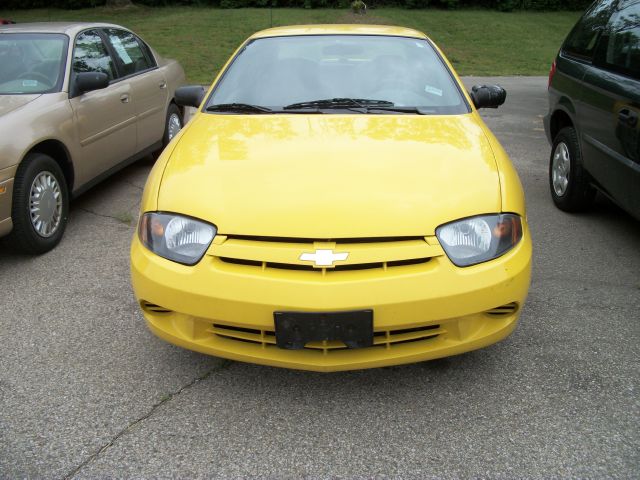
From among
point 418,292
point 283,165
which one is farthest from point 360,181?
point 418,292

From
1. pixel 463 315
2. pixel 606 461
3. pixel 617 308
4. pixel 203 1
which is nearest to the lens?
pixel 606 461

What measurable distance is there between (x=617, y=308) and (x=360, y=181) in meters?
1.82

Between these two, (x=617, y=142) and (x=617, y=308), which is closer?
(x=617, y=308)

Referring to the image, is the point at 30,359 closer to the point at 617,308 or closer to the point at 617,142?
the point at 617,308

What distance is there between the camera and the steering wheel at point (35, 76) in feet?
15.0

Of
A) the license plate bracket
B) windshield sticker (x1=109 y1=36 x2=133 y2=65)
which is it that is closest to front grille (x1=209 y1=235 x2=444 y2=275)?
the license plate bracket

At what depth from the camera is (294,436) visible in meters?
2.39

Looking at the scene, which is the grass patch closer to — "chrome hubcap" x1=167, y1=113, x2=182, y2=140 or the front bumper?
"chrome hubcap" x1=167, y1=113, x2=182, y2=140

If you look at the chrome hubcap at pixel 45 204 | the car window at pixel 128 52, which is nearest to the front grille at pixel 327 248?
the chrome hubcap at pixel 45 204

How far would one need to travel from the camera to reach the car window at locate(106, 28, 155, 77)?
5.63m

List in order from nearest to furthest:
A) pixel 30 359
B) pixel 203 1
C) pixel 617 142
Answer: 1. pixel 30 359
2. pixel 617 142
3. pixel 203 1

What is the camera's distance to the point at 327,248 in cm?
233

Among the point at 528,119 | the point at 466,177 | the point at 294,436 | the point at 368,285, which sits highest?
the point at 466,177

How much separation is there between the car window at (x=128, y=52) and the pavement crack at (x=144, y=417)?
374 cm
